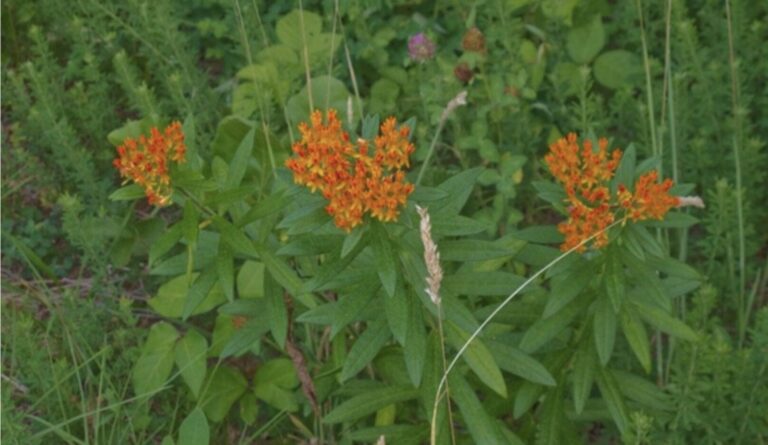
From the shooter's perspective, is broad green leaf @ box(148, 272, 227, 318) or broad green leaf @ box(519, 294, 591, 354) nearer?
broad green leaf @ box(519, 294, 591, 354)

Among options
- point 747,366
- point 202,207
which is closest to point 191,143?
point 202,207

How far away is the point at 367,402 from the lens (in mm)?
3164

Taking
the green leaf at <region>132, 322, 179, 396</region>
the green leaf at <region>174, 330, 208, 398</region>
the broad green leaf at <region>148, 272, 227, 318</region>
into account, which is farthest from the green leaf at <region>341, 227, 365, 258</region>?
the broad green leaf at <region>148, 272, 227, 318</region>

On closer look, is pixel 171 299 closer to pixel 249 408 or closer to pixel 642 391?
pixel 249 408

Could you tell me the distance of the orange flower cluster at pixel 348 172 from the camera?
8.73 feet

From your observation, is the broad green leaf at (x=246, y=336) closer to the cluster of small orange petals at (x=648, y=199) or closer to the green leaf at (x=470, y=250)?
the green leaf at (x=470, y=250)

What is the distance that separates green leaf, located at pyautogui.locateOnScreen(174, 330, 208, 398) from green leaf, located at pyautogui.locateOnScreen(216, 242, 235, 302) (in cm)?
62

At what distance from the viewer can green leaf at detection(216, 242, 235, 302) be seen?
2986mm

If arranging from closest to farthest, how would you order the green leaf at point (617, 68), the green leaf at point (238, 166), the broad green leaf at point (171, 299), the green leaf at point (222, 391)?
the green leaf at point (238, 166) < the green leaf at point (222, 391) < the broad green leaf at point (171, 299) < the green leaf at point (617, 68)

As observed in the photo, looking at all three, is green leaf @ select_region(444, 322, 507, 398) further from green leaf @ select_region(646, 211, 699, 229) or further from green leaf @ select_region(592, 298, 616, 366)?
green leaf @ select_region(646, 211, 699, 229)

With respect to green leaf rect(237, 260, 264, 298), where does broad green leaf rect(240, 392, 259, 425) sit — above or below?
below

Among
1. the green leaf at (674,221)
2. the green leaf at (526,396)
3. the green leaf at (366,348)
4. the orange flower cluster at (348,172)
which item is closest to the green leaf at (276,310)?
the green leaf at (366,348)

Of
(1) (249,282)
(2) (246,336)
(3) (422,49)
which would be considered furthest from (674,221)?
(3) (422,49)

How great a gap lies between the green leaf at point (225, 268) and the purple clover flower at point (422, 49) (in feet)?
4.79
